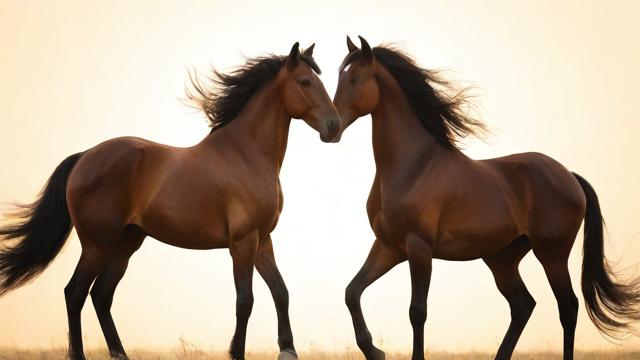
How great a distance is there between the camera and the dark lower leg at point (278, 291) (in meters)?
9.85

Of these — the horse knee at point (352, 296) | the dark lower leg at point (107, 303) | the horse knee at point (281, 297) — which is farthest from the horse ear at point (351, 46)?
the dark lower leg at point (107, 303)

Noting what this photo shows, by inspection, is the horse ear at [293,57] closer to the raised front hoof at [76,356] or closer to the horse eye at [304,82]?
the horse eye at [304,82]

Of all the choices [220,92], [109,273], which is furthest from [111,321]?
[220,92]

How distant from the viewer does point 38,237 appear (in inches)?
403

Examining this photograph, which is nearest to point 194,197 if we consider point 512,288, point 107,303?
point 107,303

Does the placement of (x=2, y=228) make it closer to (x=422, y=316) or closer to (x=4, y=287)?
(x=4, y=287)

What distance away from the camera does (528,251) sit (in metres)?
10.4

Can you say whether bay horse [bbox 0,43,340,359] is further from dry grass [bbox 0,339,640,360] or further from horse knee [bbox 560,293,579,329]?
horse knee [bbox 560,293,579,329]

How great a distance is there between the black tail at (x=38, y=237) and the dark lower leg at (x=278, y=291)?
7.41 feet

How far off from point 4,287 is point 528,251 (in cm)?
591

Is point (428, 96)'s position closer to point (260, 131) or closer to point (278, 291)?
point (260, 131)

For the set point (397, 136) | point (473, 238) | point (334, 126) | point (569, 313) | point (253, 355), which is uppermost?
point (334, 126)

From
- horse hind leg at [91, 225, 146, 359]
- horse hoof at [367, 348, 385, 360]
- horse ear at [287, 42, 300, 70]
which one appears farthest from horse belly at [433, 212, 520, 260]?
horse hind leg at [91, 225, 146, 359]

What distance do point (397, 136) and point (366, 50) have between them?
0.97m
